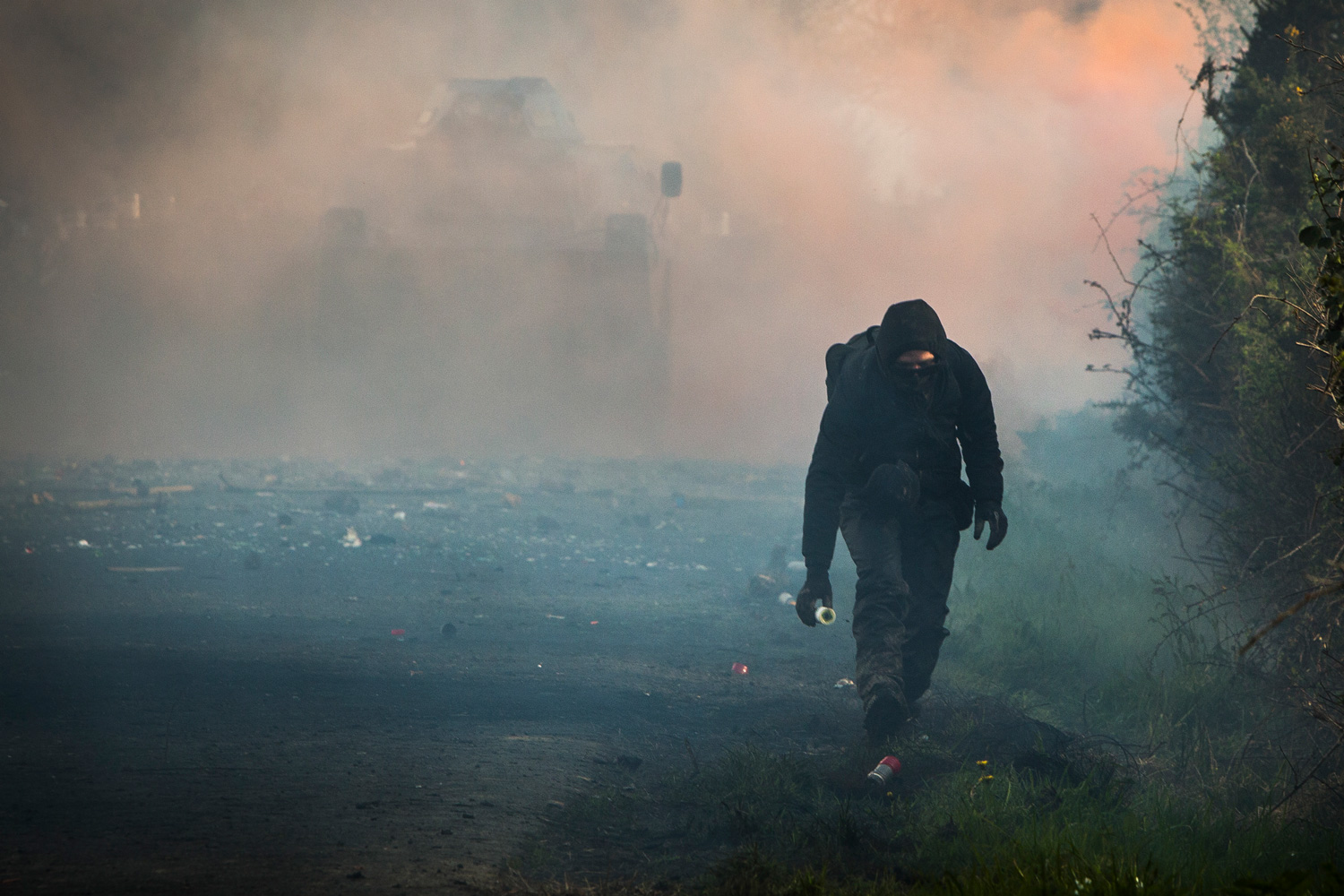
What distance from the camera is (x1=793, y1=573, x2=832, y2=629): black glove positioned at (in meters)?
4.00

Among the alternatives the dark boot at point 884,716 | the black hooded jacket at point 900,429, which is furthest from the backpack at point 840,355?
the dark boot at point 884,716

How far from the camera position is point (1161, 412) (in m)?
7.33

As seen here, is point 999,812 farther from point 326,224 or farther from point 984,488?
point 326,224

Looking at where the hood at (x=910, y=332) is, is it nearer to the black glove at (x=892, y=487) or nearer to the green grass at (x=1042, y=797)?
the black glove at (x=892, y=487)

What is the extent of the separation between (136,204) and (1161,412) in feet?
49.2

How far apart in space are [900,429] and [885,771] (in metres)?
1.37

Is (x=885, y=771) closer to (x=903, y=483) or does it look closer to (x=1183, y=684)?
(x=903, y=483)

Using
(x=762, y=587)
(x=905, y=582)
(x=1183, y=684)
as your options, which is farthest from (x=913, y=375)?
(x=762, y=587)

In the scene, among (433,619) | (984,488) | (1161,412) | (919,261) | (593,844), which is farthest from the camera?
(919,261)

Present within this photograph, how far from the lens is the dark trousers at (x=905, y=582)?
3902 millimetres

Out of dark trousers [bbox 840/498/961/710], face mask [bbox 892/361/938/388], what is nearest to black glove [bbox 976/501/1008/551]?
dark trousers [bbox 840/498/961/710]

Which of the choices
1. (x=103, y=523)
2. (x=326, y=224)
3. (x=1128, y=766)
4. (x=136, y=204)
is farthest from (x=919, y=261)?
(x=1128, y=766)

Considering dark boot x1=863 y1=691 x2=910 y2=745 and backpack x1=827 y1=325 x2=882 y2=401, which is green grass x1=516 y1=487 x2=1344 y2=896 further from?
backpack x1=827 y1=325 x2=882 y2=401

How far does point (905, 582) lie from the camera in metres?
3.98
